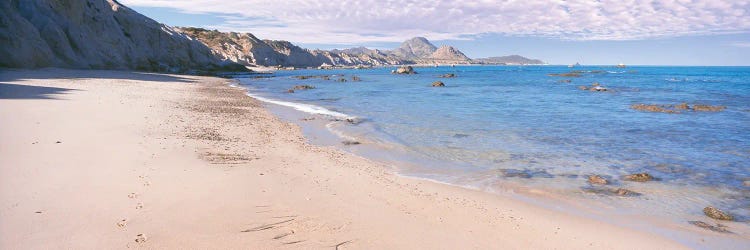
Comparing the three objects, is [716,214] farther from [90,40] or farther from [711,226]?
[90,40]

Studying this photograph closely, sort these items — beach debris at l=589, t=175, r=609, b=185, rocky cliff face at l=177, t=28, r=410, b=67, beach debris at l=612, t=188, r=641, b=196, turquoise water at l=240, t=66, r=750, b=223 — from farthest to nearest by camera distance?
rocky cliff face at l=177, t=28, r=410, b=67, turquoise water at l=240, t=66, r=750, b=223, beach debris at l=589, t=175, r=609, b=185, beach debris at l=612, t=188, r=641, b=196

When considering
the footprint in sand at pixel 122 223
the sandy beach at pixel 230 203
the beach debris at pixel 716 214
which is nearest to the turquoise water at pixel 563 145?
the beach debris at pixel 716 214

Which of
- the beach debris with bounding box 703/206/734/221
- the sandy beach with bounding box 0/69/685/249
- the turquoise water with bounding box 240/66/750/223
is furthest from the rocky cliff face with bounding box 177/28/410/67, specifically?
the beach debris with bounding box 703/206/734/221

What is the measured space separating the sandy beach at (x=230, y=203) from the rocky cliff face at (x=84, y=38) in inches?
1283

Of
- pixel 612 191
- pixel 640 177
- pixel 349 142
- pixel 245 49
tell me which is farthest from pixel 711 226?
pixel 245 49

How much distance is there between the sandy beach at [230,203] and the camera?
16.1ft

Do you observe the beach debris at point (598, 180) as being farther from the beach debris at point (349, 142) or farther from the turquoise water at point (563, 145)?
the beach debris at point (349, 142)

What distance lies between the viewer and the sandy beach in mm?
4895

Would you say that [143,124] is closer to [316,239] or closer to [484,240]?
[316,239]

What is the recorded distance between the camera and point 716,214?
725cm

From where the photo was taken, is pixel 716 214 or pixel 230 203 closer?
pixel 230 203

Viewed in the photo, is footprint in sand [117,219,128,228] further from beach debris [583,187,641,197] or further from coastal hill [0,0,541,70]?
coastal hill [0,0,541,70]

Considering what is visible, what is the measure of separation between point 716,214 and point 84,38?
177 ft

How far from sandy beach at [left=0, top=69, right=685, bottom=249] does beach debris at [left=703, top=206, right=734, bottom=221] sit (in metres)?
1.85
